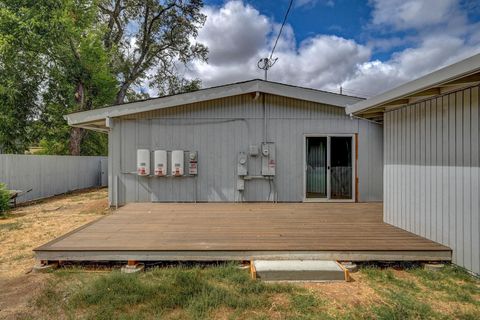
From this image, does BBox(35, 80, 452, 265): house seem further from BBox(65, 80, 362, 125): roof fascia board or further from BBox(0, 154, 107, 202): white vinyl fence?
BBox(0, 154, 107, 202): white vinyl fence

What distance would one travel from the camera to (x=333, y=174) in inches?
250

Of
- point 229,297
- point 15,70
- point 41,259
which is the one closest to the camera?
point 229,297

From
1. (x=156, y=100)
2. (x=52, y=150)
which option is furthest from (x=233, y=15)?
(x=52, y=150)

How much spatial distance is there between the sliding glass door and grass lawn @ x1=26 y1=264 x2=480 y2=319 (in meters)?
3.41

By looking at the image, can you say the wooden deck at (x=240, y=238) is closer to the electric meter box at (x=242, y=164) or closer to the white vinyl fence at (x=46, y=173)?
the electric meter box at (x=242, y=164)

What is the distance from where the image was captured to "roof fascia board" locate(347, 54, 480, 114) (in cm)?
232

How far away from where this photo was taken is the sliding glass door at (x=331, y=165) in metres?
6.35

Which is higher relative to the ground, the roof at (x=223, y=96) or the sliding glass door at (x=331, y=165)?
the roof at (x=223, y=96)

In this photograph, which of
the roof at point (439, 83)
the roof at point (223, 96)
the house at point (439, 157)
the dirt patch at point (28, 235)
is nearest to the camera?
the roof at point (439, 83)

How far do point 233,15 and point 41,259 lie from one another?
7665 millimetres

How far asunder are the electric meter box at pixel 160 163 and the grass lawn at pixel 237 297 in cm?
328

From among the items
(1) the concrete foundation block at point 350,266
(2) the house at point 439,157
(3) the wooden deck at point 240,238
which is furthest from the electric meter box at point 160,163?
(1) the concrete foundation block at point 350,266

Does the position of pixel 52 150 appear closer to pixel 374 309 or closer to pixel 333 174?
pixel 333 174

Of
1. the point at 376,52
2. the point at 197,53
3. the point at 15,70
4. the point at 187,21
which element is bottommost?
the point at 15,70
